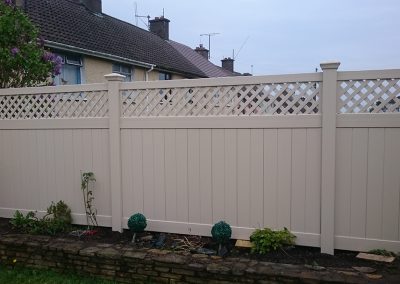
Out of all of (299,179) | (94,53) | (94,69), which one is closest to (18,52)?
(299,179)

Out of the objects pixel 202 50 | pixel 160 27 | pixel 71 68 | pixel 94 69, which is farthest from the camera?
pixel 202 50

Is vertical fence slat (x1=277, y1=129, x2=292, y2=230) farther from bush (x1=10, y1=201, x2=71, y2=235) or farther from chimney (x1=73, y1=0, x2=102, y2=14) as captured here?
chimney (x1=73, y1=0, x2=102, y2=14)

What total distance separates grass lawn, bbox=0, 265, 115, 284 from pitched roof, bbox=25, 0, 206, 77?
19.4 feet

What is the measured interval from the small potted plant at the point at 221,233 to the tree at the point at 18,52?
13.6ft

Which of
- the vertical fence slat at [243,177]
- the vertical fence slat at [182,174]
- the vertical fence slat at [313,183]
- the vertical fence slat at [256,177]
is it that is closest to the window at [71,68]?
the vertical fence slat at [182,174]

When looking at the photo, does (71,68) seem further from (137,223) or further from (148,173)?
(137,223)

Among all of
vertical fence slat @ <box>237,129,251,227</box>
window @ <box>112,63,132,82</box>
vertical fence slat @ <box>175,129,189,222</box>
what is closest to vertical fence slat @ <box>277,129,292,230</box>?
vertical fence slat @ <box>237,129,251,227</box>

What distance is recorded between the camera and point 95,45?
13023mm

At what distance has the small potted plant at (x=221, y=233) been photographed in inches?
159

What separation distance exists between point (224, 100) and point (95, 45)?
1006 centimetres

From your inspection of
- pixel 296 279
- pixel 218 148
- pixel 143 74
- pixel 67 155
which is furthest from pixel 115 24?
pixel 296 279

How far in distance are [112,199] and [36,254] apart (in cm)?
108

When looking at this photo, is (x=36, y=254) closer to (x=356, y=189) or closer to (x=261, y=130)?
(x=261, y=130)

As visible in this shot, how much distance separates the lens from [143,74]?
15.7m
